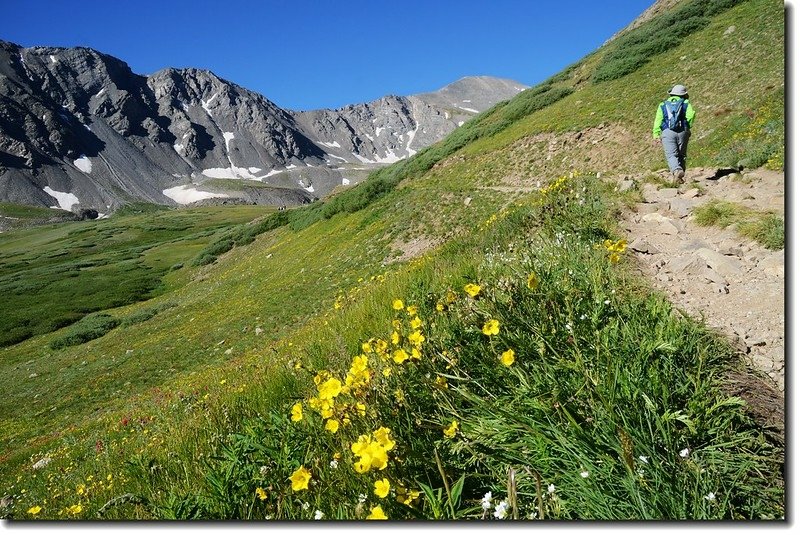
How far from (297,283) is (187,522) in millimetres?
17294

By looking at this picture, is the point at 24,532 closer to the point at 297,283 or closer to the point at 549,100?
the point at 297,283

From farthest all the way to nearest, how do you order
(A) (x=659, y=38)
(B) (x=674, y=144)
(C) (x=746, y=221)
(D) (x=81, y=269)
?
(D) (x=81, y=269) < (A) (x=659, y=38) < (B) (x=674, y=144) < (C) (x=746, y=221)

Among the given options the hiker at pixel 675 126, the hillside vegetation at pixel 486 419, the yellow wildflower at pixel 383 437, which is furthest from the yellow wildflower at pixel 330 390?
the hiker at pixel 675 126

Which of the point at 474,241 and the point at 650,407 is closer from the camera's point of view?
the point at 650,407

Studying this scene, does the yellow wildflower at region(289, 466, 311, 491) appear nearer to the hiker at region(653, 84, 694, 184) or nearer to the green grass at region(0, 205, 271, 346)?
the hiker at region(653, 84, 694, 184)

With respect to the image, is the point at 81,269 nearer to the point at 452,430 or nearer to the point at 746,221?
the point at 452,430

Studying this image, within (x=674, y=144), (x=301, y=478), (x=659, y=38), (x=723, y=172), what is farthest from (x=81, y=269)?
(x=301, y=478)

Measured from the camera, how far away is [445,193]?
791 inches

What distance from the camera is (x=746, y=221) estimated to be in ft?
17.9

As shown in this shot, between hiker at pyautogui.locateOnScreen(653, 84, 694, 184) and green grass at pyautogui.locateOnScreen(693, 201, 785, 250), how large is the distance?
161 inches

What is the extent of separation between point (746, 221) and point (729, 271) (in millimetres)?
1430

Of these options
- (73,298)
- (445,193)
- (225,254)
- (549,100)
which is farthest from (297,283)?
(73,298)

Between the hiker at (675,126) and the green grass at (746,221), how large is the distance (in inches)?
161

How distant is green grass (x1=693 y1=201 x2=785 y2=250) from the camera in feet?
15.7
